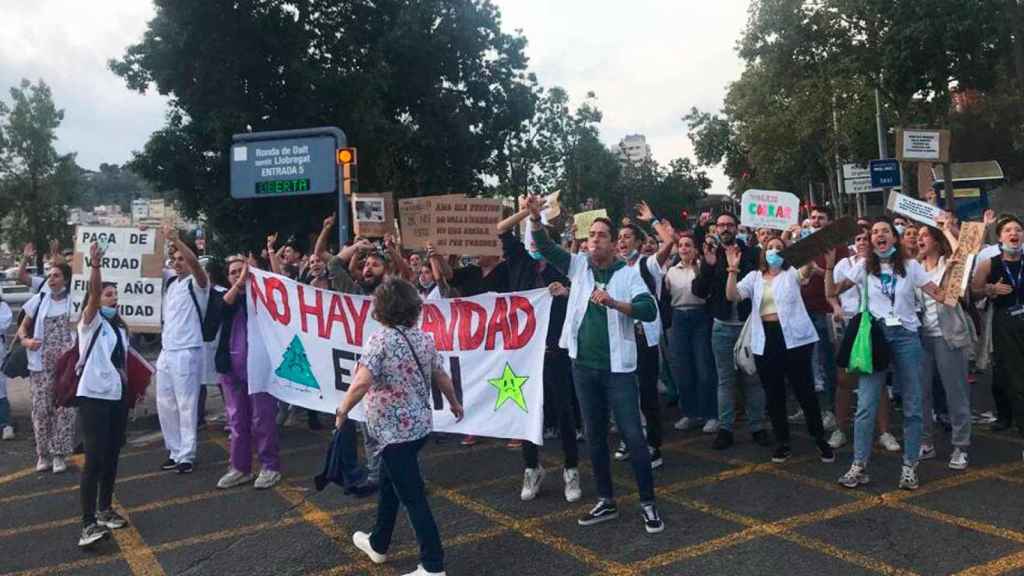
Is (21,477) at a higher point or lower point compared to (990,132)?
lower

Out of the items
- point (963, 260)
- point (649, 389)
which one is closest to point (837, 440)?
point (649, 389)

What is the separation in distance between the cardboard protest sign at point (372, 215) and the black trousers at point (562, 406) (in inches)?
93.2

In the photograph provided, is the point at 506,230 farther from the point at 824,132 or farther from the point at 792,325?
the point at 824,132

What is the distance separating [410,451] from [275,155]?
888 cm

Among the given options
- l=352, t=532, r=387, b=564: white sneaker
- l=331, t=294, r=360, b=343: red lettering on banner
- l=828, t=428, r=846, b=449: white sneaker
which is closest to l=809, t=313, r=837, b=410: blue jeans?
l=828, t=428, r=846, b=449: white sneaker

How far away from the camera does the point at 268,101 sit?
22438 mm

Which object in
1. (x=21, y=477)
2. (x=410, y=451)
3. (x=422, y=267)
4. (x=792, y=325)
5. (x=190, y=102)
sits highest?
(x=190, y=102)

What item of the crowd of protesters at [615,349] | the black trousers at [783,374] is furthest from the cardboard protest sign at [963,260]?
the black trousers at [783,374]

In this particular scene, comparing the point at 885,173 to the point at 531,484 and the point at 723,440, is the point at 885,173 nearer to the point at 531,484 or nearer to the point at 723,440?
the point at 723,440

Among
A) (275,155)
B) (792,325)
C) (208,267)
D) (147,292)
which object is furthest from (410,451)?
(275,155)

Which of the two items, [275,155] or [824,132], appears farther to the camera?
[824,132]

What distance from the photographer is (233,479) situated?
638 cm

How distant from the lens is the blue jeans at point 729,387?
689 centimetres

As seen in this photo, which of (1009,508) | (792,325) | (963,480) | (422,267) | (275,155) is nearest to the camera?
(1009,508)
